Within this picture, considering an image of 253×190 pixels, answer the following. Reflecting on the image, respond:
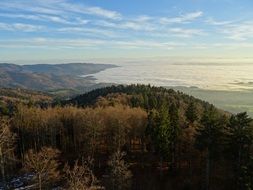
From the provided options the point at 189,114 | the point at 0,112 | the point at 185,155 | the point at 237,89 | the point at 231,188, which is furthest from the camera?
the point at 237,89

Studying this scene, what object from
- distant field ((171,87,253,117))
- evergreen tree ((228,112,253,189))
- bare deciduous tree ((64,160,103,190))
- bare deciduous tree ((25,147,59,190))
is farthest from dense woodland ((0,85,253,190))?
distant field ((171,87,253,117))

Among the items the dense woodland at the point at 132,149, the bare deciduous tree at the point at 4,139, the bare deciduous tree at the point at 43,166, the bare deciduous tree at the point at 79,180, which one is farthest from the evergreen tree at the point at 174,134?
the bare deciduous tree at the point at 4,139

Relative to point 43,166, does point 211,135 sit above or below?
above

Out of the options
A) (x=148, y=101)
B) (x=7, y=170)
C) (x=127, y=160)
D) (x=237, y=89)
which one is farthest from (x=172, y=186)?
(x=237, y=89)

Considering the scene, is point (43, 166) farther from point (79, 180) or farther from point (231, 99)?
point (231, 99)

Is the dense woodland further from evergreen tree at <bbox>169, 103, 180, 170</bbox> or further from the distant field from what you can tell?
the distant field

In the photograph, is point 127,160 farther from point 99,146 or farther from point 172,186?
point 172,186

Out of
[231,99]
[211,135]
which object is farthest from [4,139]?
[231,99]
